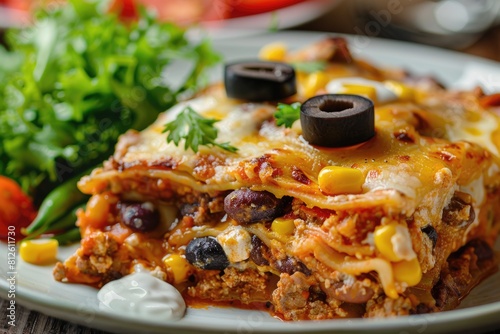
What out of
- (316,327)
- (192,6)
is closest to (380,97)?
(316,327)

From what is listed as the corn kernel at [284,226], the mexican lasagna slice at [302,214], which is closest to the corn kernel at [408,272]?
the mexican lasagna slice at [302,214]

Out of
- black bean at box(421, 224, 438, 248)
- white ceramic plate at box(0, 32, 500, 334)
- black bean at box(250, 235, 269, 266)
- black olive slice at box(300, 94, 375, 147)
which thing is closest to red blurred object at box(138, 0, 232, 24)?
white ceramic plate at box(0, 32, 500, 334)

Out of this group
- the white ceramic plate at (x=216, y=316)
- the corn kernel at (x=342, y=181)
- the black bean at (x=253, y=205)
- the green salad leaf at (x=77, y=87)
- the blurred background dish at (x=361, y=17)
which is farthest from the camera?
the blurred background dish at (x=361, y=17)

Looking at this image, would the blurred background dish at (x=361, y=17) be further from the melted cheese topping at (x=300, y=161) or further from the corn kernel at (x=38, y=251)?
the corn kernel at (x=38, y=251)

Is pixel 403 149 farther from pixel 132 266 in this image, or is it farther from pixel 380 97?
pixel 132 266

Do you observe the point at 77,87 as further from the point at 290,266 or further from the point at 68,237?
the point at 290,266

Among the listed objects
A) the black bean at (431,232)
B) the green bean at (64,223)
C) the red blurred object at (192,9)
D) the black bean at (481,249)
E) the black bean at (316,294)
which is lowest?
the red blurred object at (192,9)
